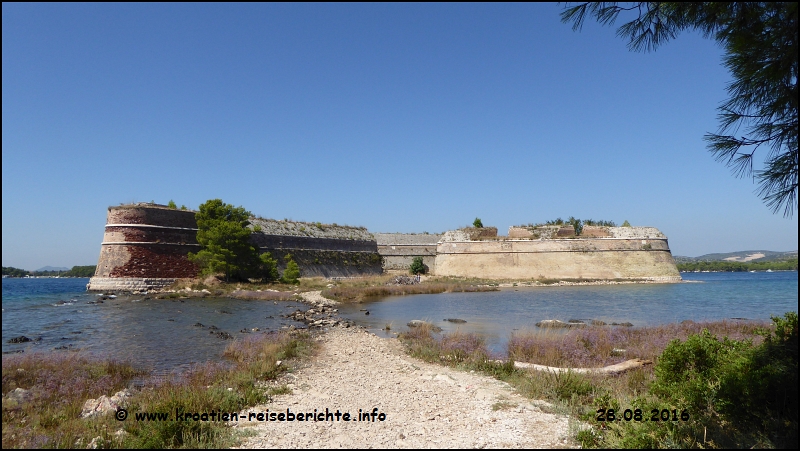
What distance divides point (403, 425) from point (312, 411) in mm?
1110

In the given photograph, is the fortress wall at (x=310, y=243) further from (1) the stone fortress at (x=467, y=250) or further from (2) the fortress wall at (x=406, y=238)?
(2) the fortress wall at (x=406, y=238)

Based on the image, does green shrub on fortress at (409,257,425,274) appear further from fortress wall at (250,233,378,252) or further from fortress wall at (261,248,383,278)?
fortress wall at (250,233,378,252)

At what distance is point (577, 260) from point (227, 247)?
2689 centimetres

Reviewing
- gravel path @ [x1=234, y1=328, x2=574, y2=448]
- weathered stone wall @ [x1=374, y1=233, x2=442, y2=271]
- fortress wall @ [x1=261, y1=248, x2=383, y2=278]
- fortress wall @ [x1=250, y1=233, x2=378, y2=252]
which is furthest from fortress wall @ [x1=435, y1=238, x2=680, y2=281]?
gravel path @ [x1=234, y1=328, x2=574, y2=448]

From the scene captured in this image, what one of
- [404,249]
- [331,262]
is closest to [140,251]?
[331,262]

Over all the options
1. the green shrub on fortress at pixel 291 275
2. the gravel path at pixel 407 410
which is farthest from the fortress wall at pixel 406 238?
the gravel path at pixel 407 410

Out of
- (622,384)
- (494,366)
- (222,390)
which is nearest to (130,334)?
(222,390)

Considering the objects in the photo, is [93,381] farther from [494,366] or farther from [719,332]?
[719,332]

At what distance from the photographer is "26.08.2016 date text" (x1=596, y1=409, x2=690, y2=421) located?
13.0ft

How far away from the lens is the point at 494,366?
22.0ft

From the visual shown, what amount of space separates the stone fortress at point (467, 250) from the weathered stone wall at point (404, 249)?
0.10 m

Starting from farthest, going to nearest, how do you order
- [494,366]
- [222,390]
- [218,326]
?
[218,326] < [494,366] < [222,390]

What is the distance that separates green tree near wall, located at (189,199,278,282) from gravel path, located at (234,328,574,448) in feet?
64.9

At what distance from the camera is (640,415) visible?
13.4ft
